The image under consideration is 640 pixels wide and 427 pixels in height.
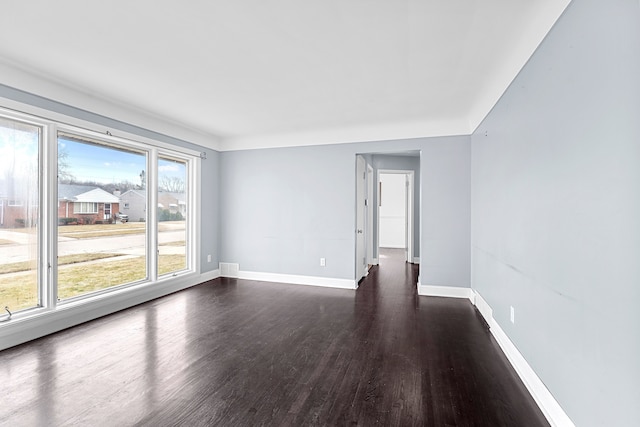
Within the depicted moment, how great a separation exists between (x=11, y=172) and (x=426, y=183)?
4.64 meters

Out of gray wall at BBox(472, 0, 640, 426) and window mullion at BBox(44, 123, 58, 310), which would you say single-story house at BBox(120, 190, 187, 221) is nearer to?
window mullion at BBox(44, 123, 58, 310)

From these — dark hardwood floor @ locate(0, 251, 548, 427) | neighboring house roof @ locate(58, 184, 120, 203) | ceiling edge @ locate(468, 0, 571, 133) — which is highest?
ceiling edge @ locate(468, 0, 571, 133)

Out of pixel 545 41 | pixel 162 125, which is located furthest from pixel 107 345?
pixel 545 41

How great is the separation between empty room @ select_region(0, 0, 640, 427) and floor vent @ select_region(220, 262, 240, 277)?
0.42 metres

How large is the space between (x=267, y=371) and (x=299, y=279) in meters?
2.72

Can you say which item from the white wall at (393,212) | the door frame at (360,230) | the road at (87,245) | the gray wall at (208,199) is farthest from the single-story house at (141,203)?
the white wall at (393,212)

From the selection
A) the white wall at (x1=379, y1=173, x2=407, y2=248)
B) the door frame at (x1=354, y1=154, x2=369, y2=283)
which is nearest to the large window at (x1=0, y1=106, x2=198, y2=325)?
the door frame at (x1=354, y1=154, x2=369, y2=283)

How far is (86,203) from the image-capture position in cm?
344

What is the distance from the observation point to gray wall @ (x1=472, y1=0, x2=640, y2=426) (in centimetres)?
116

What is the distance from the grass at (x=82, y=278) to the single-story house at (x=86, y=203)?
21.1 inches

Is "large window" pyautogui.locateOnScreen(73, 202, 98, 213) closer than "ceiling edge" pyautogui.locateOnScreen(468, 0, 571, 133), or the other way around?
"ceiling edge" pyautogui.locateOnScreen(468, 0, 571, 133)

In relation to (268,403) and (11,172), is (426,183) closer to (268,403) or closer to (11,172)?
(268,403)

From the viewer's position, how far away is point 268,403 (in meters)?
1.91

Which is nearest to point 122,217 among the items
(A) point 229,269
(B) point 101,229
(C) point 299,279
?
(B) point 101,229
